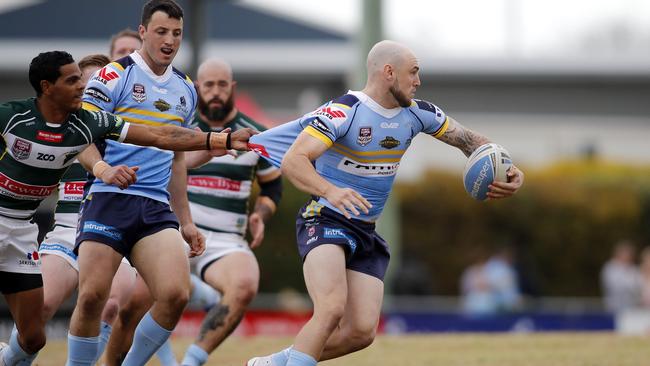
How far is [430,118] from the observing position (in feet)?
28.7

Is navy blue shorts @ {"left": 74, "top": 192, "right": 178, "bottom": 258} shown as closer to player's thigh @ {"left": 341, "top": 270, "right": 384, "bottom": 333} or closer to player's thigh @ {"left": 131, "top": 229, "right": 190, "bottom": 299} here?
player's thigh @ {"left": 131, "top": 229, "right": 190, "bottom": 299}

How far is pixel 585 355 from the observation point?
509 inches

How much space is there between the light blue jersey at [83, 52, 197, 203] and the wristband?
0.31 meters

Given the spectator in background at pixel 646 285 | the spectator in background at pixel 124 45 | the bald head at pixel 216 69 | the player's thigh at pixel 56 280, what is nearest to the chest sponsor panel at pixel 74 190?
the player's thigh at pixel 56 280

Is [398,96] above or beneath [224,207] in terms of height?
above

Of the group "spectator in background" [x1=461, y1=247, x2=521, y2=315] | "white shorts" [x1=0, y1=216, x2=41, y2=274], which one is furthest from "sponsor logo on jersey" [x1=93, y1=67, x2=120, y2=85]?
"spectator in background" [x1=461, y1=247, x2=521, y2=315]

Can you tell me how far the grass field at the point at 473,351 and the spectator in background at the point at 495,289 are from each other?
6.20 meters

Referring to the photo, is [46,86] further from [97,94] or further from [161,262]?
[161,262]

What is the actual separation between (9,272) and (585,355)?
701 cm

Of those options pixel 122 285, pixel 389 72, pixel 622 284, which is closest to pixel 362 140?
pixel 389 72

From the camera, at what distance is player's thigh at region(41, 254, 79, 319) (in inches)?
360

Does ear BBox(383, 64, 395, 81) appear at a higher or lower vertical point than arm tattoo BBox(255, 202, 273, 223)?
higher

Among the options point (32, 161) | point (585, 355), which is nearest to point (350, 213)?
point (32, 161)

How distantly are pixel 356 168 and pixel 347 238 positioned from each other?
1.75ft
